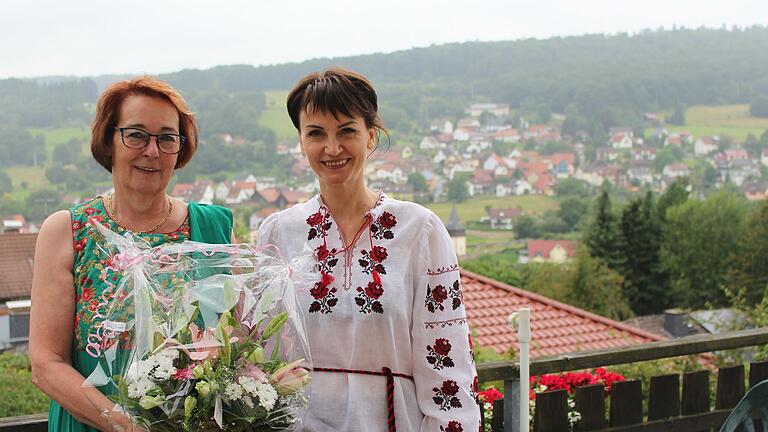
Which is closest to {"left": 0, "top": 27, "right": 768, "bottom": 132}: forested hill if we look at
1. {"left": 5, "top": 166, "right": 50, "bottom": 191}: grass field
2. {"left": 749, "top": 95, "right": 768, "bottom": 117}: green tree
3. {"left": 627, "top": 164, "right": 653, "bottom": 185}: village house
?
{"left": 749, "top": 95, "right": 768, "bottom": 117}: green tree

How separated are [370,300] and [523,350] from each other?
0.80m

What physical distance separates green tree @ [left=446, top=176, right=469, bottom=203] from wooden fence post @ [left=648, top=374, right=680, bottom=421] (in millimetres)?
67564

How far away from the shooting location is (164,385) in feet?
4.93

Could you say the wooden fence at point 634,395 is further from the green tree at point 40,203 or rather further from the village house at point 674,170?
the village house at point 674,170

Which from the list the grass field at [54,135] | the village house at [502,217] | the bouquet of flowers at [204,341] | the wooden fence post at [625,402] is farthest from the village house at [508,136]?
the bouquet of flowers at [204,341]

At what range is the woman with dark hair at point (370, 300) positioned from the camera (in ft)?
6.10

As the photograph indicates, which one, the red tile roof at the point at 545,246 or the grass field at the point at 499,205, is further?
the grass field at the point at 499,205

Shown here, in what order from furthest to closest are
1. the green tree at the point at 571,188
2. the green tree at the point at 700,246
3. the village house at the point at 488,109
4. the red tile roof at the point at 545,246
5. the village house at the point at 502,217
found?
the village house at the point at 488,109
the green tree at the point at 571,188
the village house at the point at 502,217
the red tile roof at the point at 545,246
the green tree at the point at 700,246

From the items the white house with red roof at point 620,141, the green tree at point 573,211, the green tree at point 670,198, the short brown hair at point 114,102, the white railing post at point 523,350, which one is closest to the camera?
the short brown hair at point 114,102

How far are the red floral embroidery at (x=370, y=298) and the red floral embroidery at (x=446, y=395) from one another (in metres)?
0.21

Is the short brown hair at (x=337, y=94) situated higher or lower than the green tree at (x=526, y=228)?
higher

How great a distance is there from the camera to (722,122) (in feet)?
278

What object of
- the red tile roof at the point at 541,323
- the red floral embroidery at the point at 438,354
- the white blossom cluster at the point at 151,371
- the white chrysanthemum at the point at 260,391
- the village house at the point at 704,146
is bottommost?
the village house at the point at 704,146

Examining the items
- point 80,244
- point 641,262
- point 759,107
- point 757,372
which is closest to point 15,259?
point 757,372
